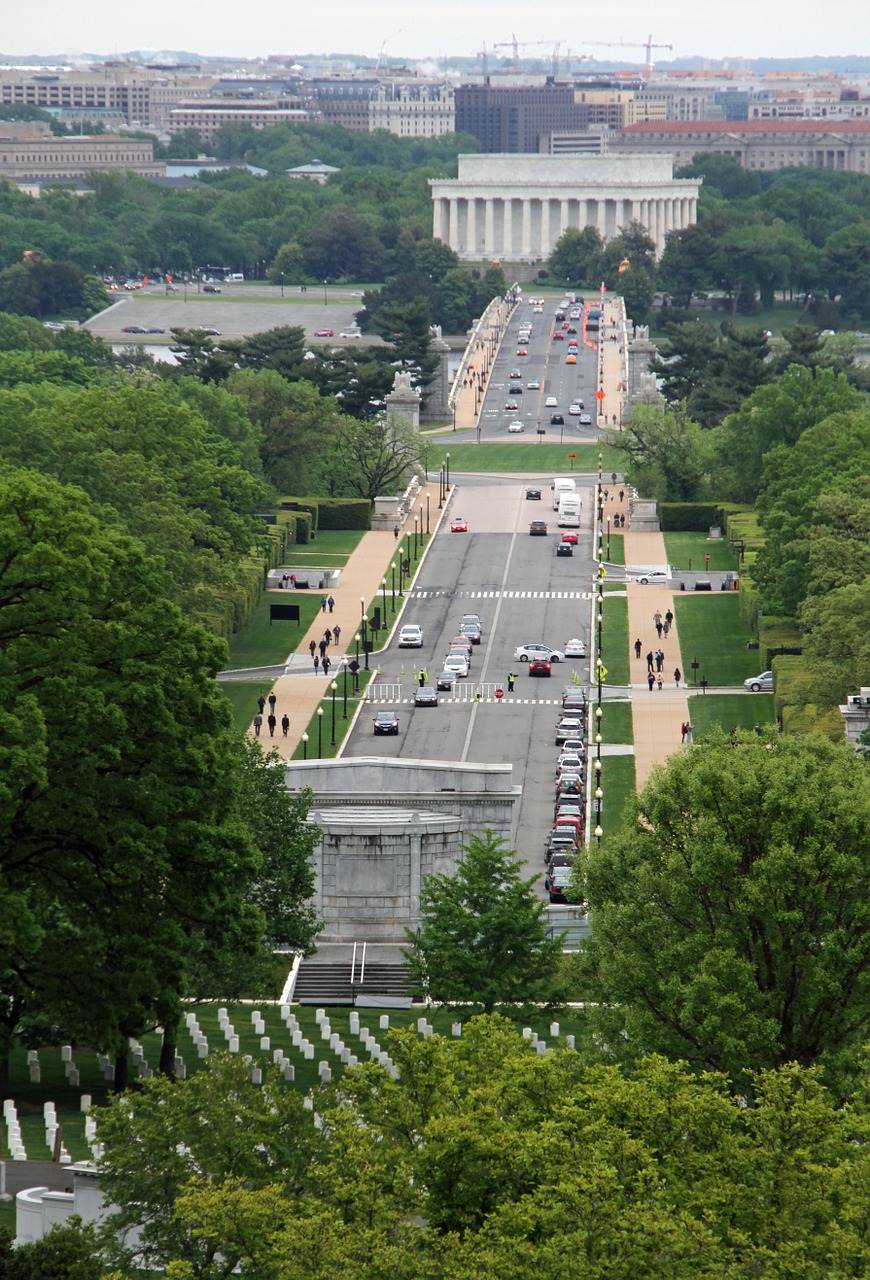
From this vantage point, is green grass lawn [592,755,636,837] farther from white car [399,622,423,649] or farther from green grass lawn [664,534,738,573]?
green grass lawn [664,534,738,573]

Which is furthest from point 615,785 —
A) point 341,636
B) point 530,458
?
point 530,458

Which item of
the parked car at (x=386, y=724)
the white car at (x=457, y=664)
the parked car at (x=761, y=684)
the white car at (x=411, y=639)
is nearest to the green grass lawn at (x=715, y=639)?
the parked car at (x=761, y=684)

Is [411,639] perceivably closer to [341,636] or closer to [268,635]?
[341,636]

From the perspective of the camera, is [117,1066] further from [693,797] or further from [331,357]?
[331,357]

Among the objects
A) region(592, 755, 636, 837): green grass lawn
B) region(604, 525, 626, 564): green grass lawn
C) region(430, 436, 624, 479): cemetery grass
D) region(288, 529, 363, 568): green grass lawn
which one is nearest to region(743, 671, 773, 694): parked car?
region(592, 755, 636, 837): green grass lawn

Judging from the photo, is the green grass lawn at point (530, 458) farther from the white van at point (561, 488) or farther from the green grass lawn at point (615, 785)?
the green grass lawn at point (615, 785)

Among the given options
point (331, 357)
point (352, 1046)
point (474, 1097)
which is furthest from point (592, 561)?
point (474, 1097)
